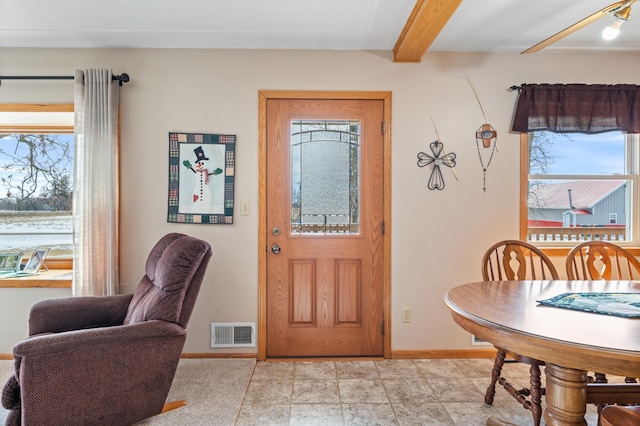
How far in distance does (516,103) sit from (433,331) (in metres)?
1.98

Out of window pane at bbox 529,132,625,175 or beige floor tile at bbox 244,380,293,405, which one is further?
window pane at bbox 529,132,625,175

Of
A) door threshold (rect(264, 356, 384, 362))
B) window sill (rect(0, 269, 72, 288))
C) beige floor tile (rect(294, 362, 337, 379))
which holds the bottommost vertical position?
beige floor tile (rect(294, 362, 337, 379))

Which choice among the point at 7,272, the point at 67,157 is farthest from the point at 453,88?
the point at 7,272

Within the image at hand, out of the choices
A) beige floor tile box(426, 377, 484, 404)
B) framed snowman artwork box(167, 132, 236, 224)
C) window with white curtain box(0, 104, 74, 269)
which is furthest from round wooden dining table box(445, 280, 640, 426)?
window with white curtain box(0, 104, 74, 269)

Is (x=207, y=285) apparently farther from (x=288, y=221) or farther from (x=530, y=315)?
(x=530, y=315)

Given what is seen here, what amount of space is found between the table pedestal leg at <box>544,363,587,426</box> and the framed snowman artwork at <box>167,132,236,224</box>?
224 cm

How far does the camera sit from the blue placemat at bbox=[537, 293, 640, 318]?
1.37 meters

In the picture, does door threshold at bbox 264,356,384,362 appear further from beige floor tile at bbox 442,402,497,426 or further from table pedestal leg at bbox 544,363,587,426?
table pedestal leg at bbox 544,363,587,426

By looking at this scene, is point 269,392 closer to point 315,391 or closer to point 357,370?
point 315,391

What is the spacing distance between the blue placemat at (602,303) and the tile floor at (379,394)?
0.87 m

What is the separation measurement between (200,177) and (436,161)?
190 cm

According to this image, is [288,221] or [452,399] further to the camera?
[288,221]

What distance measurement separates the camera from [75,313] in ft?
7.06

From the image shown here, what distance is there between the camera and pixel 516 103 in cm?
282
